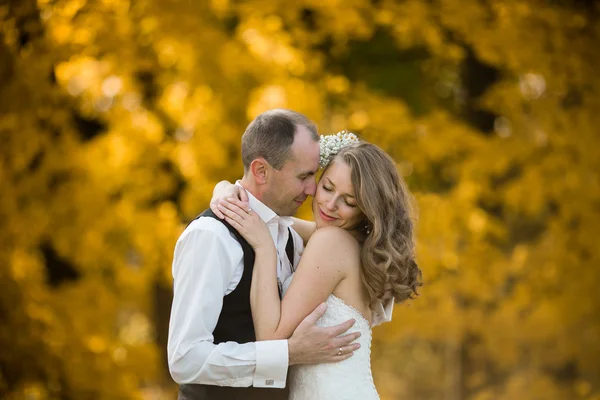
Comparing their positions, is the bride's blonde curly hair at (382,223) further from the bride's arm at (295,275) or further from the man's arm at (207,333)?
the man's arm at (207,333)

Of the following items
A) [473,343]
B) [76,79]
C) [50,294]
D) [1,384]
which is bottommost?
[473,343]

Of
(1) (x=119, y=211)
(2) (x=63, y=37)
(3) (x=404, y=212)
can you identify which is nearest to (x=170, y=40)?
(2) (x=63, y=37)

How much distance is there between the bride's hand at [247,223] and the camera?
3.09 m

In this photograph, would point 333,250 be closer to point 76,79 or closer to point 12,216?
point 12,216

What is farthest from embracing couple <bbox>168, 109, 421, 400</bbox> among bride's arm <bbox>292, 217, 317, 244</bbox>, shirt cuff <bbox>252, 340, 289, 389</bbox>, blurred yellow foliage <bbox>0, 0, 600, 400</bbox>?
blurred yellow foliage <bbox>0, 0, 600, 400</bbox>

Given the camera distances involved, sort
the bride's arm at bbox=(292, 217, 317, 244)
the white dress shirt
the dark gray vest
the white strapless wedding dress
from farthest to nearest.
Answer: the bride's arm at bbox=(292, 217, 317, 244) < the white strapless wedding dress < the dark gray vest < the white dress shirt

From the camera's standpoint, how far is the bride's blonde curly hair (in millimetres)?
3184

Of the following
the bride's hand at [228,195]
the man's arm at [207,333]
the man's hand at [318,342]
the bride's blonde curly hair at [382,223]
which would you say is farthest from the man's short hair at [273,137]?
the man's hand at [318,342]

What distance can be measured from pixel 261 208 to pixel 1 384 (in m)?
2.65

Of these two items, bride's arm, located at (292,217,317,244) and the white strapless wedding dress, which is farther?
bride's arm, located at (292,217,317,244)

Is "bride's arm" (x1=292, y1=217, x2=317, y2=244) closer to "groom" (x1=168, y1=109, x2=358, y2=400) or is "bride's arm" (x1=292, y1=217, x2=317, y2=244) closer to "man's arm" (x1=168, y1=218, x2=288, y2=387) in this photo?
"groom" (x1=168, y1=109, x2=358, y2=400)

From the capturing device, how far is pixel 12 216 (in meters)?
5.44

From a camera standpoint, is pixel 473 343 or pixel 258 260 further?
pixel 473 343

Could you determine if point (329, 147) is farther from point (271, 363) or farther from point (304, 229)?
point (271, 363)
